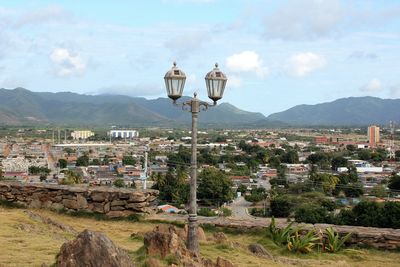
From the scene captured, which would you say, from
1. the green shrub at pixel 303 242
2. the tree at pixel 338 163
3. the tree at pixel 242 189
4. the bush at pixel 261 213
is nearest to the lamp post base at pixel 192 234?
the green shrub at pixel 303 242

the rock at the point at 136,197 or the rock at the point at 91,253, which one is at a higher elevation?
the rock at the point at 91,253

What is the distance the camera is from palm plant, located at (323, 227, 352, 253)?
755 centimetres

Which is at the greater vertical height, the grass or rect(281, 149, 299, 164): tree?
the grass

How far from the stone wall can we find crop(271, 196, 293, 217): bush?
49.4ft

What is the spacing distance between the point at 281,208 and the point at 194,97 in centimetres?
1914

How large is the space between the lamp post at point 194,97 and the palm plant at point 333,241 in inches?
93.4

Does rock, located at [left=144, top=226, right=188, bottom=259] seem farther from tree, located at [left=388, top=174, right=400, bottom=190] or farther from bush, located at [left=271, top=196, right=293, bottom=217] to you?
tree, located at [left=388, top=174, right=400, bottom=190]

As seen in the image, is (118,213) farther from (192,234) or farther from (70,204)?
(192,234)

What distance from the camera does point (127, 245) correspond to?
22.2 feet

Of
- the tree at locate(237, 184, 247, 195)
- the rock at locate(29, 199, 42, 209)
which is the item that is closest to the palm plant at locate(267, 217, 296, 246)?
the rock at locate(29, 199, 42, 209)

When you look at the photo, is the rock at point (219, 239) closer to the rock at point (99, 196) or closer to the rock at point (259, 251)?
the rock at point (259, 251)

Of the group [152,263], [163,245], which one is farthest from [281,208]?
[152,263]

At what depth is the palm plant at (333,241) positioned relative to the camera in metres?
7.55

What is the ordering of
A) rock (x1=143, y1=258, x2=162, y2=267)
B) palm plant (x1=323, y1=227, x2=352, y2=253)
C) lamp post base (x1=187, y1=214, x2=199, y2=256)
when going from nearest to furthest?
rock (x1=143, y1=258, x2=162, y2=267) < lamp post base (x1=187, y1=214, x2=199, y2=256) < palm plant (x1=323, y1=227, x2=352, y2=253)
